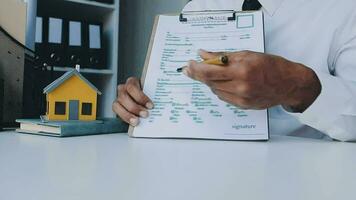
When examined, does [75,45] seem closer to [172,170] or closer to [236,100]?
[236,100]

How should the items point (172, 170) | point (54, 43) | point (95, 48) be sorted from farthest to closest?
point (95, 48) < point (54, 43) < point (172, 170)

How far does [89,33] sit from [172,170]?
1.50m

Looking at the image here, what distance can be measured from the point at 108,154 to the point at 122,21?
174cm

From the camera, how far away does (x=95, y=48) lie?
189 cm

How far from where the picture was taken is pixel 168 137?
2.71 ft

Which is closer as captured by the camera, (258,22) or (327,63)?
(258,22)

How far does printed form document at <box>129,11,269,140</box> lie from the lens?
0.82 meters

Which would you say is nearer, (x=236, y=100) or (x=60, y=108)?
(x=236, y=100)

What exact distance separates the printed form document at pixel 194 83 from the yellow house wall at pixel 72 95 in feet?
Answer: 0.39

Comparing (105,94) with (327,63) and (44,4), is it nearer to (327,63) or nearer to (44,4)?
(44,4)

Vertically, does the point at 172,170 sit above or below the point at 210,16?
below

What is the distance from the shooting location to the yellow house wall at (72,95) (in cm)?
87

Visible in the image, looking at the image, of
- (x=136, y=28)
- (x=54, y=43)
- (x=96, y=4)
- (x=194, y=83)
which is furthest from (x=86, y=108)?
(x=136, y=28)

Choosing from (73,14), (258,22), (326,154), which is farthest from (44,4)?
(326,154)
